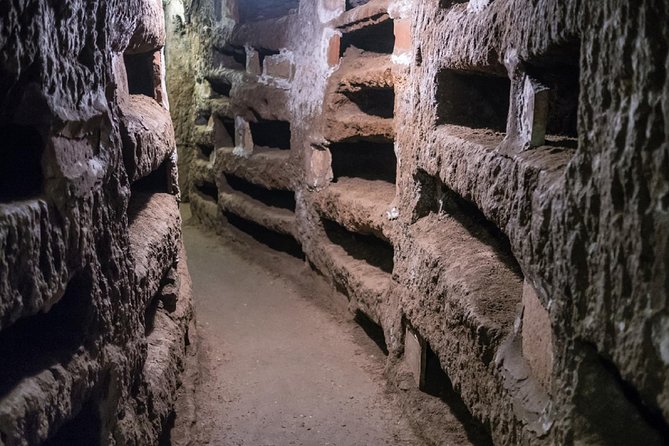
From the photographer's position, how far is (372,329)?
289 cm

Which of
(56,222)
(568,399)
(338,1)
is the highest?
(338,1)

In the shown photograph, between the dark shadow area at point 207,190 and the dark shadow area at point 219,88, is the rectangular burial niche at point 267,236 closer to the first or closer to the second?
the dark shadow area at point 207,190

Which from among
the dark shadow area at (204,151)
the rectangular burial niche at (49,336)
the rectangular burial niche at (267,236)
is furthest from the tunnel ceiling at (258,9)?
the rectangular burial niche at (49,336)

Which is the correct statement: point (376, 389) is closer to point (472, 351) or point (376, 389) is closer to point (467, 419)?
point (467, 419)

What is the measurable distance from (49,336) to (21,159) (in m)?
0.33

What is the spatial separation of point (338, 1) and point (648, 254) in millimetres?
2696

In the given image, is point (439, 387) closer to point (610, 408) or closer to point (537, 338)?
point (537, 338)

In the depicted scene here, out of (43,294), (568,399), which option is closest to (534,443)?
(568,399)

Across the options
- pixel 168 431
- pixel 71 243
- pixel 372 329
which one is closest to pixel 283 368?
pixel 372 329

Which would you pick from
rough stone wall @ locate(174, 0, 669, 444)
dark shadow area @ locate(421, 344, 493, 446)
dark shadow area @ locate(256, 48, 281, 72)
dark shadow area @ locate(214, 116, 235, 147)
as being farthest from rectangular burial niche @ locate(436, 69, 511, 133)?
dark shadow area @ locate(214, 116, 235, 147)

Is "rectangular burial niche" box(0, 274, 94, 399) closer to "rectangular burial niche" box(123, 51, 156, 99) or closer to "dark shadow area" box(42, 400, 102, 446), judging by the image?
"dark shadow area" box(42, 400, 102, 446)

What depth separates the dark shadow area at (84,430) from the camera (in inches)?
51.9

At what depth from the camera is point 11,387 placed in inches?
39.9

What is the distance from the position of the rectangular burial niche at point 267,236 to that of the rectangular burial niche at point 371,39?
1.21 m
